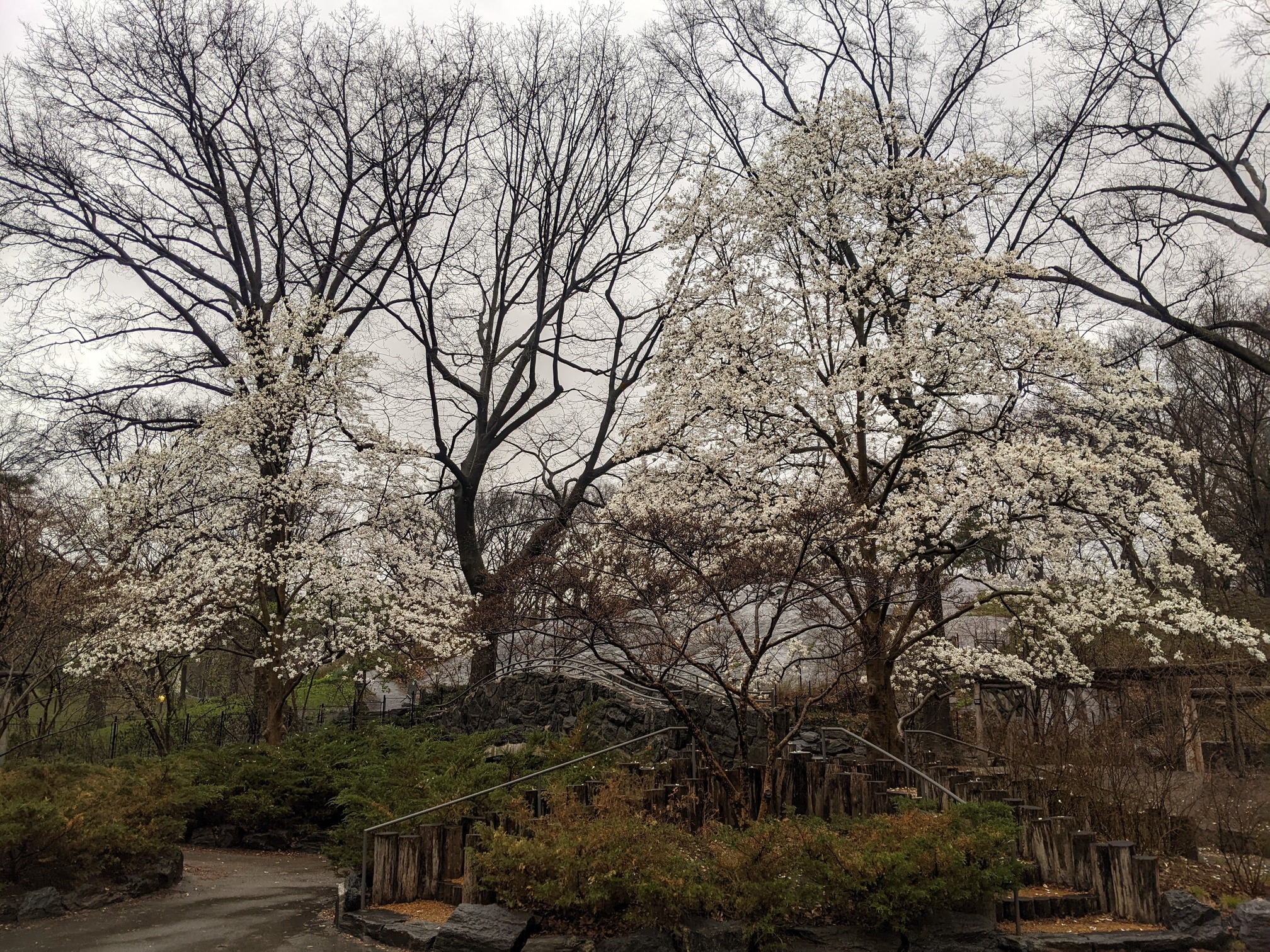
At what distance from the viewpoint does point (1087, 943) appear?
19.7 feet

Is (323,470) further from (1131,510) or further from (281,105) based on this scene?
(1131,510)

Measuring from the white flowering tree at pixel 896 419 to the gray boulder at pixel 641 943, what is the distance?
420 cm

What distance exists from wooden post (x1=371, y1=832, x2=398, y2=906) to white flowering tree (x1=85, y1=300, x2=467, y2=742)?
7.98 meters

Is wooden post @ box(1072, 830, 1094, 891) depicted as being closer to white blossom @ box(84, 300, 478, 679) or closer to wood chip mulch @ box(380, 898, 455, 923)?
wood chip mulch @ box(380, 898, 455, 923)

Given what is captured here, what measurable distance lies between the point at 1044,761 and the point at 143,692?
15.8m

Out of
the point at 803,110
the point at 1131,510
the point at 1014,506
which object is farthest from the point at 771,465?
the point at 803,110

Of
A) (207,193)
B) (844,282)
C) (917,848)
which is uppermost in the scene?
(207,193)

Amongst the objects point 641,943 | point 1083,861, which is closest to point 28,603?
point 641,943

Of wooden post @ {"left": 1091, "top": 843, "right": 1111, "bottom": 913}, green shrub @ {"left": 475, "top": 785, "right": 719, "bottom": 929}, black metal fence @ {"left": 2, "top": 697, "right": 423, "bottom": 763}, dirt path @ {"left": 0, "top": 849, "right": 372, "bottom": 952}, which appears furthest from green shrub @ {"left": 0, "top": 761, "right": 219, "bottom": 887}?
wooden post @ {"left": 1091, "top": 843, "right": 1111, "bottom": 913}

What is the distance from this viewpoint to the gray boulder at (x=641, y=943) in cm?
583

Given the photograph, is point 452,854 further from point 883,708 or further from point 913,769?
point 883,708

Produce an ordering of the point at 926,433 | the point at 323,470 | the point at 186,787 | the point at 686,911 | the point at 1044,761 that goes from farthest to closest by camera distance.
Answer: the point at 323,470 < the point at 926,433 < the point at 1044,761 < the point at 186,787 < the point at 686,911

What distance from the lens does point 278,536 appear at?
16.0 metres

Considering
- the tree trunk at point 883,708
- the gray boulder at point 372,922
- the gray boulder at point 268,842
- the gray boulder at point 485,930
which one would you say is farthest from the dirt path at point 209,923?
the tree trunk at point 883,708
